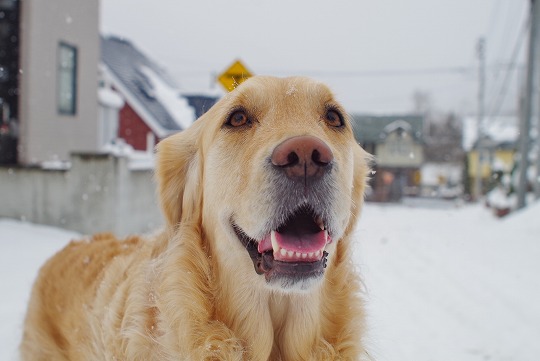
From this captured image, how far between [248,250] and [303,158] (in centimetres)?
63

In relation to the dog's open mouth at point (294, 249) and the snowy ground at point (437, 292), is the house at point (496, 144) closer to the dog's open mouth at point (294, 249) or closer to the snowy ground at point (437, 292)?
the snowy ground at point (437, 292)

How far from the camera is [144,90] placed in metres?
22.2

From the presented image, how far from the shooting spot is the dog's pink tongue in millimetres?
2227

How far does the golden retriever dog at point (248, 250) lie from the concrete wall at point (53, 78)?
8.37 metres

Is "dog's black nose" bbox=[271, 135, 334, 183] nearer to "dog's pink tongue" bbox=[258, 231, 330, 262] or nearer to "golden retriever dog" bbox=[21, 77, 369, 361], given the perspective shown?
"golden retriever dog" bbox=[21, 77, 369, 361]

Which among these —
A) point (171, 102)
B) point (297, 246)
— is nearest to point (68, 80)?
point (297, 246)

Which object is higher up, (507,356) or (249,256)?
(249,256)

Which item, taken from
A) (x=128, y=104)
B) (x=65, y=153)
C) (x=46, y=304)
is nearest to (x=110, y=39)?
(x=128, y=104)

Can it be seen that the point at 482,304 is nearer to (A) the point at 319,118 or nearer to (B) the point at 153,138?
(A) the point at 319,118

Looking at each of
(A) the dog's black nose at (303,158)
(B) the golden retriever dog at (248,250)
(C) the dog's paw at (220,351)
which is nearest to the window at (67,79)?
(B) the golden retriever dog at (248,250)

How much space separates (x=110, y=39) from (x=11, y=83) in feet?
51.2

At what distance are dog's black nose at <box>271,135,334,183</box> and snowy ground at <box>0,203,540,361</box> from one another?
1031mm

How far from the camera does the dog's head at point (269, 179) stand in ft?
7.22

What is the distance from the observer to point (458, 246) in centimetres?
1041
